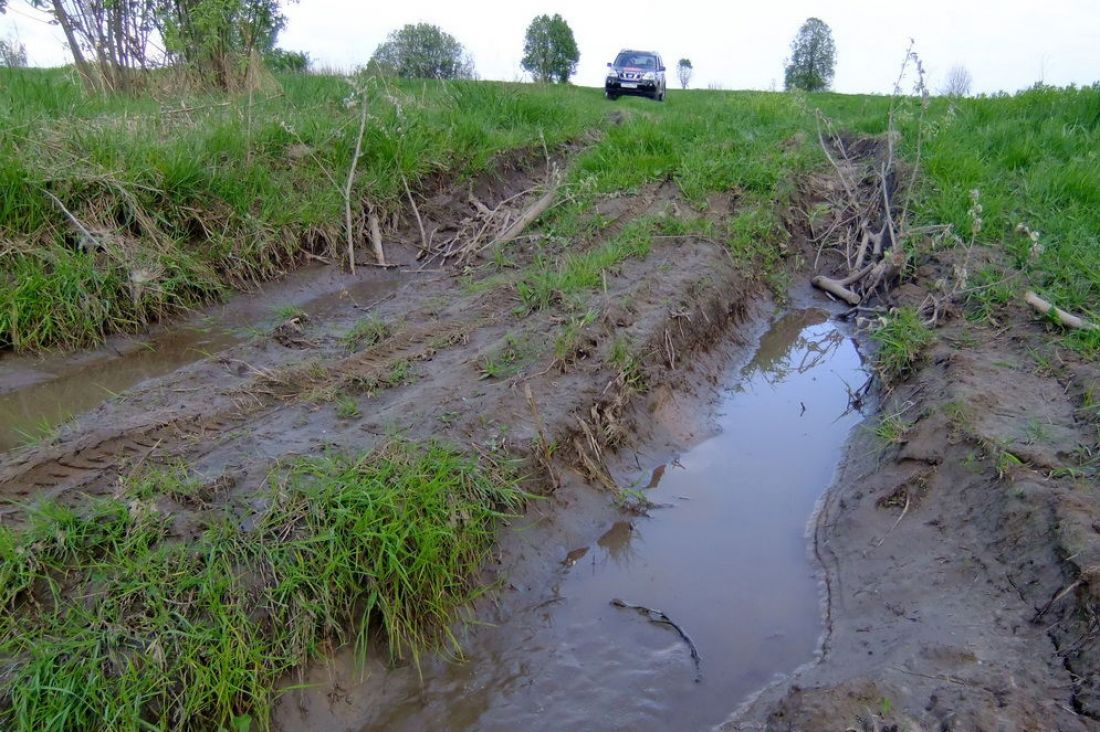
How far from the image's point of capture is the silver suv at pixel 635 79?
18891 mm

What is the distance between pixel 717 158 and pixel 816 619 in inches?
243

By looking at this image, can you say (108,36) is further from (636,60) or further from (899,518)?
(636,60)

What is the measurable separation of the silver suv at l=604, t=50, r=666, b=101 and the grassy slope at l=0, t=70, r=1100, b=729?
264 inches

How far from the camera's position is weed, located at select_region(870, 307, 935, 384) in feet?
17.2

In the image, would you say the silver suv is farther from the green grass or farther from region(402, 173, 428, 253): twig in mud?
the green grass

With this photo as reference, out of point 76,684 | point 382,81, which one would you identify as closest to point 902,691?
point 76,684

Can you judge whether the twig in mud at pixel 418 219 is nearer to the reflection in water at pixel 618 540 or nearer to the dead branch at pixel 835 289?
the dead branch at pixel 835 289

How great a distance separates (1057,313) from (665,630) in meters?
3.45

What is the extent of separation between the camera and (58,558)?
9.05 feet

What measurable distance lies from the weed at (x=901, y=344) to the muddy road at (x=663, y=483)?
0.13 metres

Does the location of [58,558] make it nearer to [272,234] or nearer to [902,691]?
[902,691]

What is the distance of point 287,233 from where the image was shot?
639 cm

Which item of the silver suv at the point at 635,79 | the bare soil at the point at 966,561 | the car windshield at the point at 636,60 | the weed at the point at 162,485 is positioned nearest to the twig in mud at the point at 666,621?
the bare soil at the point at 966,561

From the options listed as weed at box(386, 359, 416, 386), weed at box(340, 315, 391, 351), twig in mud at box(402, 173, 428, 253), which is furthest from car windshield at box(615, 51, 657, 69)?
weed at box(386, 359, 416, 386)
